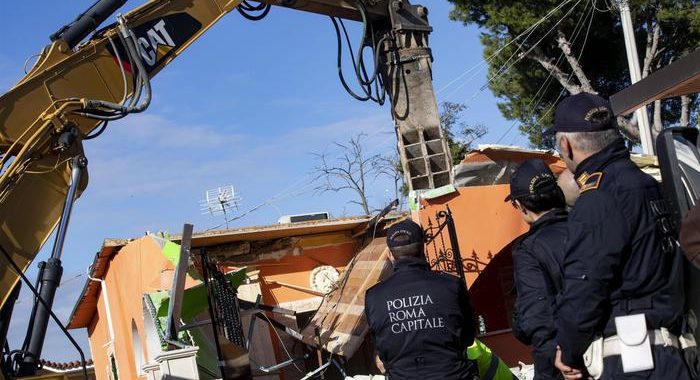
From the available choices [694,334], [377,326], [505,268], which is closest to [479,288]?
[505,268]

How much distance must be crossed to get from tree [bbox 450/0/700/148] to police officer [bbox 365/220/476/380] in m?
16.8

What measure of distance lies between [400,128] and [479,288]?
141 inches

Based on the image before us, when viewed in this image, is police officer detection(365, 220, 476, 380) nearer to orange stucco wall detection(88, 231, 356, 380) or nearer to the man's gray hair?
the man's gray hair

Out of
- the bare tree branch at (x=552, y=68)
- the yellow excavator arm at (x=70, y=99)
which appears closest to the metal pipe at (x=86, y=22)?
the yellow excavator arm at (x=70, y=99)

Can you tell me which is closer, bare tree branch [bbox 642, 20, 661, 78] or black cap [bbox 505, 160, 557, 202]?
black cap [bbox 505, 160, 557, 202]

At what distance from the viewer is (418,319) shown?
13.5ft

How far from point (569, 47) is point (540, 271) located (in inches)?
771

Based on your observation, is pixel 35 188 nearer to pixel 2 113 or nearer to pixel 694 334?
pixel 2 113

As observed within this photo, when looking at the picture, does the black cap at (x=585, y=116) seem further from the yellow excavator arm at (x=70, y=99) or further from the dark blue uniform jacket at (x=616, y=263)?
the yellow excavator arm at (x=70, y=99)

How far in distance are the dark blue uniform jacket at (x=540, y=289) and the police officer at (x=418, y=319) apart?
53 centimetres

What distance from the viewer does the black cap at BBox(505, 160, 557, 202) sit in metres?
3.80

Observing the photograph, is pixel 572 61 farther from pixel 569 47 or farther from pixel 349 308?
pixel 349 308

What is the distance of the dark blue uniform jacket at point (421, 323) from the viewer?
4105mm

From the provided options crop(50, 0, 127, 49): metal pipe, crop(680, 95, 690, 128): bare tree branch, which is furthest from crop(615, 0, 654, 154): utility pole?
crop(50, 0, 127, 49): metal pipe
